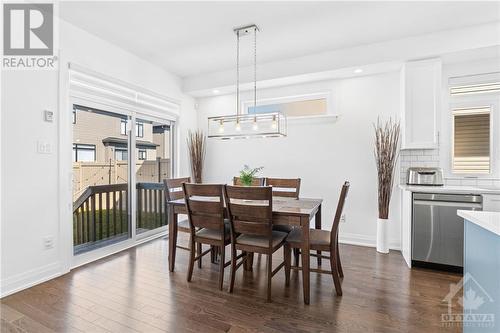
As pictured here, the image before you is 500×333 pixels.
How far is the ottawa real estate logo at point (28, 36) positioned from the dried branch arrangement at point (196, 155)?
2487 mm

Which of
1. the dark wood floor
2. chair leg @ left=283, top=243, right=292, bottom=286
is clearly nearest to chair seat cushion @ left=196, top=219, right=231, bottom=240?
the dark wood floor

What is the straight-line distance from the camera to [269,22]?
2.99 meters

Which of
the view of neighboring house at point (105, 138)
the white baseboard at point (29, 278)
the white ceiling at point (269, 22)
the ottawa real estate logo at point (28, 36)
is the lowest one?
the white baseboard at point (29, 278)

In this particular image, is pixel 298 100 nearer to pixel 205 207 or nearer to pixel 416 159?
pixel 416 159

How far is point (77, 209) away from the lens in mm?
3355

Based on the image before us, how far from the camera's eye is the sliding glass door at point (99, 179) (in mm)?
3288

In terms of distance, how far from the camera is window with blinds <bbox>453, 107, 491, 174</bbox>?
3.39 meters

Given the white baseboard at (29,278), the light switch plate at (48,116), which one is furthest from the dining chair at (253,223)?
the light switch plate at (48,116)

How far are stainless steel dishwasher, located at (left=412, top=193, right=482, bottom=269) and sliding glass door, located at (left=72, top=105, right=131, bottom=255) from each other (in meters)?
3.93

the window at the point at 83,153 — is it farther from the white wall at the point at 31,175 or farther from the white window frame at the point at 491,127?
the white window frame at the point at 491,127

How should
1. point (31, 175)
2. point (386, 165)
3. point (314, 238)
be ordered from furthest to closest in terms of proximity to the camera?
point (386, 165) < point (31, 175) < point (314, 238)

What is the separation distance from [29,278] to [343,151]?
4.21 m

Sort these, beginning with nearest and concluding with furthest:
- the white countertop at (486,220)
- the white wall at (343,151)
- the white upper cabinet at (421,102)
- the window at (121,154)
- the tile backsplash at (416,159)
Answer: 1. the white countertop at (486,220)
2. the white upper cabinet at (421,102)
3. the tile backsplash at (416,159)
4. the window at (121,154)
5. the white wall at (343,151)

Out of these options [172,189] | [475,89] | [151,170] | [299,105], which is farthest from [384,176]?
[151,170]
